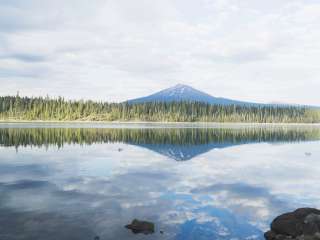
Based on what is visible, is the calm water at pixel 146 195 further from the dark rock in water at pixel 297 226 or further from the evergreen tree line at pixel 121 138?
the evergreen tree line at pixel 121 138

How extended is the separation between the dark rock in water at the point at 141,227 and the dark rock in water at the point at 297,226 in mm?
6063

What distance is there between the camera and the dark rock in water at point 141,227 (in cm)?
1834

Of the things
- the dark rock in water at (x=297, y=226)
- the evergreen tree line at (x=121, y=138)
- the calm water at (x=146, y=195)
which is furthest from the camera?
the evergreen tree line at (x=121, y=138)

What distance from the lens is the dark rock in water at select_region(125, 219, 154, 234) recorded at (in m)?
18.3

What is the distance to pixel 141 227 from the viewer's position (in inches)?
730

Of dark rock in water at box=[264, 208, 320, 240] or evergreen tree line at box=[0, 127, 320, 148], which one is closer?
dark rock in water at box=[264, 208, 320, 240]

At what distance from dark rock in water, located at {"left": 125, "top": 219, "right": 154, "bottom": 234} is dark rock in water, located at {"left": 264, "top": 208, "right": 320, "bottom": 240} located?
239 inches

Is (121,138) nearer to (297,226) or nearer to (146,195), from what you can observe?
(146,195)

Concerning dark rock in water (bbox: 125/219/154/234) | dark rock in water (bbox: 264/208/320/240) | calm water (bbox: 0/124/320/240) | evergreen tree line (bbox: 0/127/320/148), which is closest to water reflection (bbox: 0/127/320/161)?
evergreen tree line (bbox: 0/127/320/148)

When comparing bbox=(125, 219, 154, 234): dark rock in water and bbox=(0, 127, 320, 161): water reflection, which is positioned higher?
bbox=(0, 127, 320, 161): water reflection

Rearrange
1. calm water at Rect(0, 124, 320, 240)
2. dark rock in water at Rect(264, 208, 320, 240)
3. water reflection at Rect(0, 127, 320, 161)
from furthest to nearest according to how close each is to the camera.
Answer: water reflection at Rect(0, 127, 320, 161) < calm water at Rect(0, 124, 320, 240) < dark rock in water at Rect(264, 208, 320, 240)

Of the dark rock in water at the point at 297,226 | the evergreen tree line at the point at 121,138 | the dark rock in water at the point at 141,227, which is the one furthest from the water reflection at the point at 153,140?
the dark rock in water at the point at 141,227

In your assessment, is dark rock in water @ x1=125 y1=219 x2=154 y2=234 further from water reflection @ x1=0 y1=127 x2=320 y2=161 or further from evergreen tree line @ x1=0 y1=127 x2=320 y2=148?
evergreen tree line @ x1=0 y1=127 x2=320 y2=148

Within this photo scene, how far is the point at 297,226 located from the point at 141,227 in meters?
8.15
